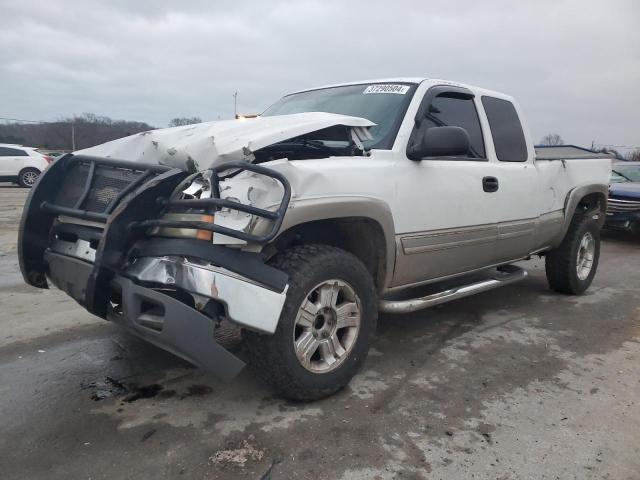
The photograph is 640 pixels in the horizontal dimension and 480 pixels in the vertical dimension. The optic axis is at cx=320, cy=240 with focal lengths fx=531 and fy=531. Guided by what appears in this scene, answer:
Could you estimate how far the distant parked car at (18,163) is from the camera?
1897cm

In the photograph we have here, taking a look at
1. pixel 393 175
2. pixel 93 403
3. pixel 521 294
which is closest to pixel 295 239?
pixel 393 175

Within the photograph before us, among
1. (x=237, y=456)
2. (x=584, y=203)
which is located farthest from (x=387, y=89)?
(x=584, y=203)

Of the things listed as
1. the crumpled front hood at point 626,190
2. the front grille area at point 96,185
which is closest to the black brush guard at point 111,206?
the front grille area at point 96,185

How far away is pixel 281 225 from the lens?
8.41 ft

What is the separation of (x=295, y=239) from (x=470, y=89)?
2.27m

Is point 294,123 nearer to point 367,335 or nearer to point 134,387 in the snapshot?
point 367,335

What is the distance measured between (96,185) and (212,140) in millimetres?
722

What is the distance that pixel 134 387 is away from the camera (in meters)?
3.20

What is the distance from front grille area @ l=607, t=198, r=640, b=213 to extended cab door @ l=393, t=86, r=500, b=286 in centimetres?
642

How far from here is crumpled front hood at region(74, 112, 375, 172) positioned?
2.76m

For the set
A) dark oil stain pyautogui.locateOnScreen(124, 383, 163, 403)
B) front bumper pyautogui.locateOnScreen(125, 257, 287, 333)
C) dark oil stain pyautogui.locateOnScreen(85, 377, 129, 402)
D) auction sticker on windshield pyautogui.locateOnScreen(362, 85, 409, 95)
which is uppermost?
auction sticker on windshield pyautogui.locateOnScreen(362, 85, 409, 95)

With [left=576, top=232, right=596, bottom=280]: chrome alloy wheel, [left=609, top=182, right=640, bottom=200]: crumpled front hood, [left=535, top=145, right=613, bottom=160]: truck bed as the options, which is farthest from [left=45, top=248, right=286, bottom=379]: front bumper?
[left=609, top=182, right=640, bottom=200]: crumpled front hood

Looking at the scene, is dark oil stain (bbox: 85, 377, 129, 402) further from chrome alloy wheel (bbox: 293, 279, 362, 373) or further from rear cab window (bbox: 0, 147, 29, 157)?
rear cab window (bbox: 0, 147, 29, 157)

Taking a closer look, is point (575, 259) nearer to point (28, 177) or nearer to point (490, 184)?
point (490, 184)
